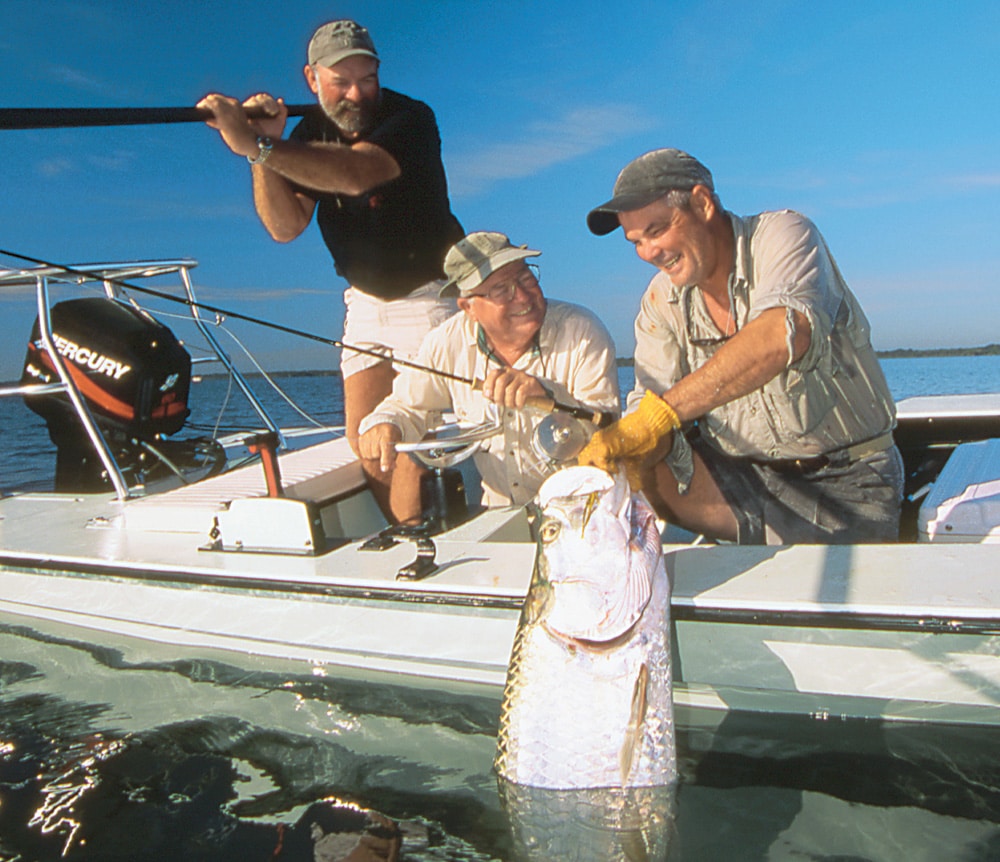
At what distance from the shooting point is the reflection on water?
2.42 meters

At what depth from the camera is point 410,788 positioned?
282cm

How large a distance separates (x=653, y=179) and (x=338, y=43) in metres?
1.70

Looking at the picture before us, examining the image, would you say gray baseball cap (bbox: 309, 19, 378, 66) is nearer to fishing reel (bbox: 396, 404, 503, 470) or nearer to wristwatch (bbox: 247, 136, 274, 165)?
wristwatch (bbox: 247, 136, 274, 165)

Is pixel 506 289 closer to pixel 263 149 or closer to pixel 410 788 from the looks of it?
pixel 263 149

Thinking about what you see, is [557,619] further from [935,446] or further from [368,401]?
[935,446]

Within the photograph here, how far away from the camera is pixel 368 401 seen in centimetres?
468

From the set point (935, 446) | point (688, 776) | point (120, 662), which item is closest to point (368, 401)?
point (120, 662)

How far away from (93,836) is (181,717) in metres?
0.80

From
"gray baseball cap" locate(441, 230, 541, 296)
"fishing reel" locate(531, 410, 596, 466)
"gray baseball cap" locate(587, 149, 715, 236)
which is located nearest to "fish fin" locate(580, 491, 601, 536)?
"fishing reel" locate(531, 410, 596, 466)

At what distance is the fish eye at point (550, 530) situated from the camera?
2.45 metres

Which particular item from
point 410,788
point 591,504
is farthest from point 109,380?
point 591,504

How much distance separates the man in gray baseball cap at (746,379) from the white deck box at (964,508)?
0.67ft

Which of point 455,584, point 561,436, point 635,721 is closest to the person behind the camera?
point 635,721

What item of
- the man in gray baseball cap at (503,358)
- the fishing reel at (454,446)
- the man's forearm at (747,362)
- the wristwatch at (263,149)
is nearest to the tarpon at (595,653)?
the man's forearm at (747,362)
